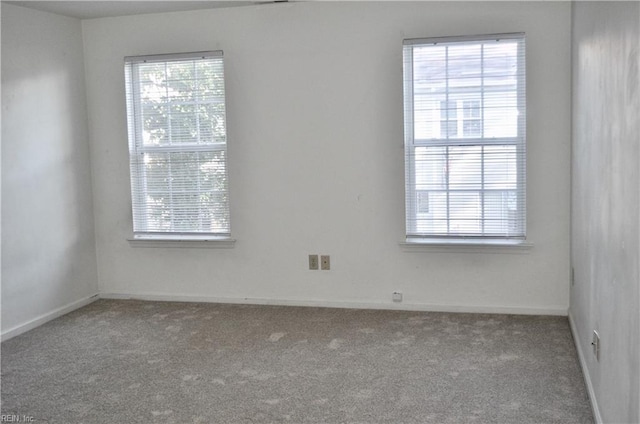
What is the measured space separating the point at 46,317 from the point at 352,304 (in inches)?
92.4

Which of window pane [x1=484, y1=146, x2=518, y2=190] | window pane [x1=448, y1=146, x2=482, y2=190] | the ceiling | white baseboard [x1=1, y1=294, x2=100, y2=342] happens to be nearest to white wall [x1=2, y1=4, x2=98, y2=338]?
white baseboard [x1=1, y1=294, x2=100, y2=342]

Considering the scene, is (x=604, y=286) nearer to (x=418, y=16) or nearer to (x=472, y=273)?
(x=472, y=273)

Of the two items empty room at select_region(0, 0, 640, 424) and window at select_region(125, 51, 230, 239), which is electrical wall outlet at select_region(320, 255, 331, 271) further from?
window at select_region(125, 51, 230, 239)

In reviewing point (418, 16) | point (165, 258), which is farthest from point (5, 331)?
point (418, 16)

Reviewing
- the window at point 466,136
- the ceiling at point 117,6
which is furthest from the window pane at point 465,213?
the ceiling at point 117,6

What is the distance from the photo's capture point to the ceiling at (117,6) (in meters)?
4.73

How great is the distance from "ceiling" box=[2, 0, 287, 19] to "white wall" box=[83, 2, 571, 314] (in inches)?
4.4

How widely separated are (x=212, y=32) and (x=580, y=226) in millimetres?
3128

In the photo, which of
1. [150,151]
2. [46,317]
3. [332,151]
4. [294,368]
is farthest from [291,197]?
[46,317]

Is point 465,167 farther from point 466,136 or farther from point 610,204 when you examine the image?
point 610,204

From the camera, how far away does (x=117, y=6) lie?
4.92 meters

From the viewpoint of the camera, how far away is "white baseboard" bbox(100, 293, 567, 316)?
4.76 meters

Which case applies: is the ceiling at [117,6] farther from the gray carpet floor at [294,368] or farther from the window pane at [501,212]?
the gray carpet floor at [294,368]

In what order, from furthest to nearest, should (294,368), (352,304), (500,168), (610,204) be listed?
1. (352,304)
2. (500,168)
3. (294,368)
4. (610,204)
